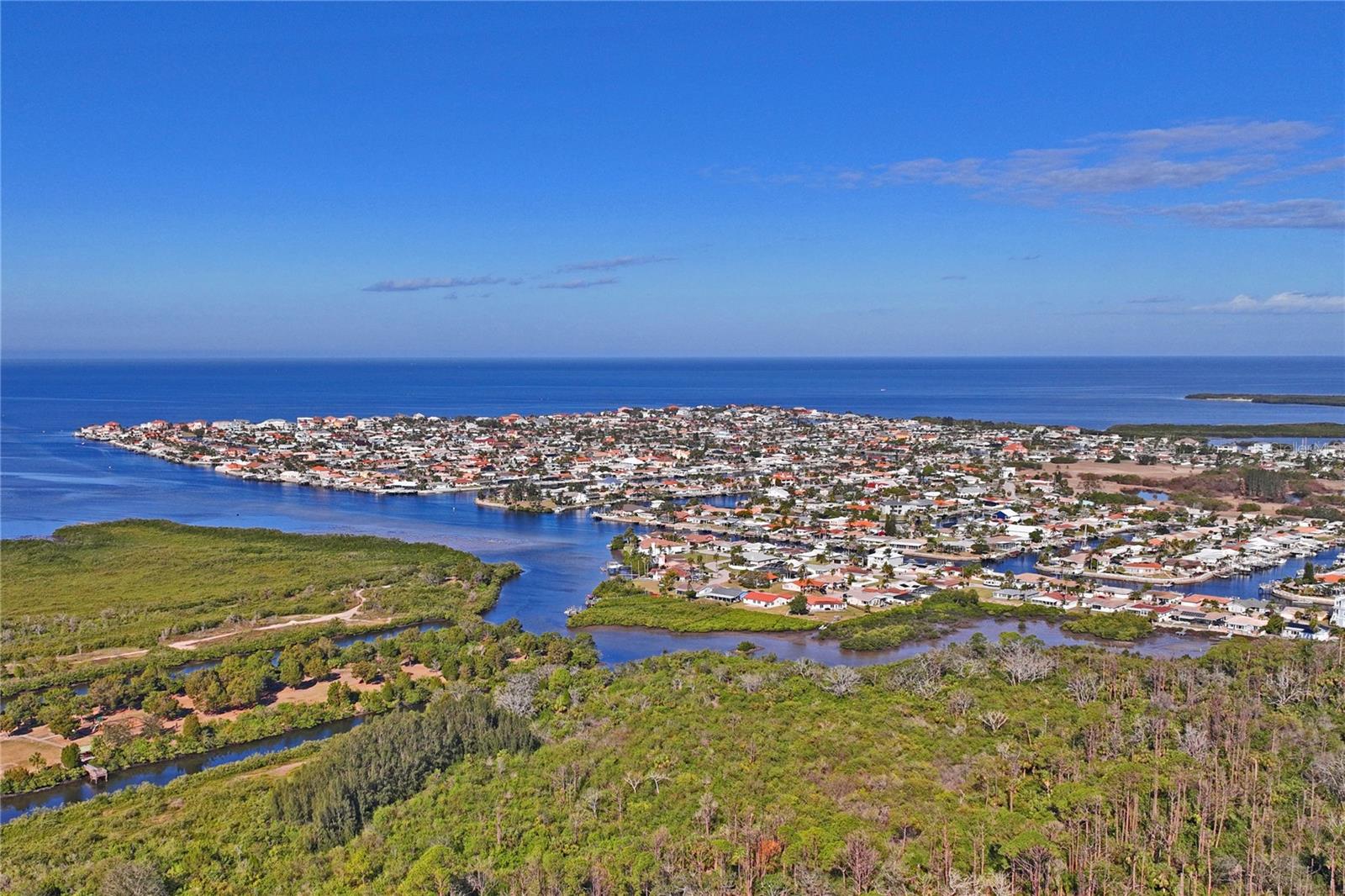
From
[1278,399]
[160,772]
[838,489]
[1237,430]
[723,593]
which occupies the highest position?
[1278,399]

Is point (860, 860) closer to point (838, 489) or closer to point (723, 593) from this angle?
point (723, 593)

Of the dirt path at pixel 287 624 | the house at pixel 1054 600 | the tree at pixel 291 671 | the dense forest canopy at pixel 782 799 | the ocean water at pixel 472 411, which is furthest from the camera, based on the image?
the ocean water at pixel 472 411

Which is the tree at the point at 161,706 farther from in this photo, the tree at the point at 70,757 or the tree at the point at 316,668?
the tree at the point at 316,668

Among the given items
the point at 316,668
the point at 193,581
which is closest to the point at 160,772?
the point at 316,668

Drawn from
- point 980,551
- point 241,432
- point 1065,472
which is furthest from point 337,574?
point 241,432

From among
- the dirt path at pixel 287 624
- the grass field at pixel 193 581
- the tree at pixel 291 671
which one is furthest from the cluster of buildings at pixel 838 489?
the tree at pixel 291 671

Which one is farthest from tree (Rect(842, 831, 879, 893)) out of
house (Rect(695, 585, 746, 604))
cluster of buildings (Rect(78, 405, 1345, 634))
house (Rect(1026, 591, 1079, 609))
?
house (Rect(1026, 591, 1079, 609))
